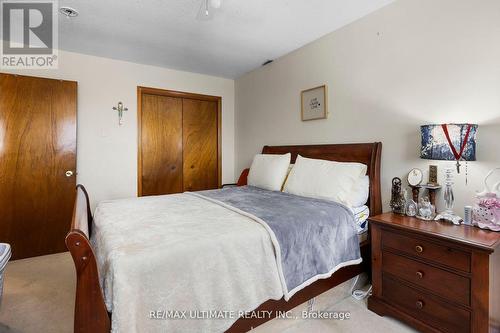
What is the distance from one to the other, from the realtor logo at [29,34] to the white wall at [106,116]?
11 centimetres

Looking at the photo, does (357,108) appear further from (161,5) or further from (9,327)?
(9,327)

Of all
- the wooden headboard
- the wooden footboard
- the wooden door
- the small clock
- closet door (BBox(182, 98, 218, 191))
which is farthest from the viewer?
closet door (BBox(182, 98, 218, 191))

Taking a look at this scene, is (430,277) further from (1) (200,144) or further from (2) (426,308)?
(1) (200,144)

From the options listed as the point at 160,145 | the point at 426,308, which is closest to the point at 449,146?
the point at 426,308

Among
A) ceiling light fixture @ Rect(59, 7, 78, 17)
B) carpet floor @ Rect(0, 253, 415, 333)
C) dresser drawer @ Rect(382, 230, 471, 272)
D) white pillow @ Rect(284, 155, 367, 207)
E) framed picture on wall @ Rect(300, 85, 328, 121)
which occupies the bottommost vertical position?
carpet floor @ Rect(0, 253, 415, 333)

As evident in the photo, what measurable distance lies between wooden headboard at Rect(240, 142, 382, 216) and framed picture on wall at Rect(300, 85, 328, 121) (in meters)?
0.36

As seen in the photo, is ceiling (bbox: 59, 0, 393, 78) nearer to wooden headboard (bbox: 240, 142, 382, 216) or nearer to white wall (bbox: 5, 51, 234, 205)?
white wall (bbox: 5, 51, 234, 205)

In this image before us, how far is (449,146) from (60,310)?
3.00 m

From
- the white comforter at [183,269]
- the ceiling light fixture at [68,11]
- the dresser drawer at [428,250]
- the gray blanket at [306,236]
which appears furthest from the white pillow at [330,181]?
the ceiling light fixture at [68,11]

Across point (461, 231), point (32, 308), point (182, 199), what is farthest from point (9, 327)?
point (461, 231)

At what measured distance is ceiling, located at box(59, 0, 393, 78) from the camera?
218 cm

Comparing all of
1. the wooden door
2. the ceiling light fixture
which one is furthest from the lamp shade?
the wooden door

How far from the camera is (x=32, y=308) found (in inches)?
75.9

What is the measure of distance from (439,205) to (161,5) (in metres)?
2.76
